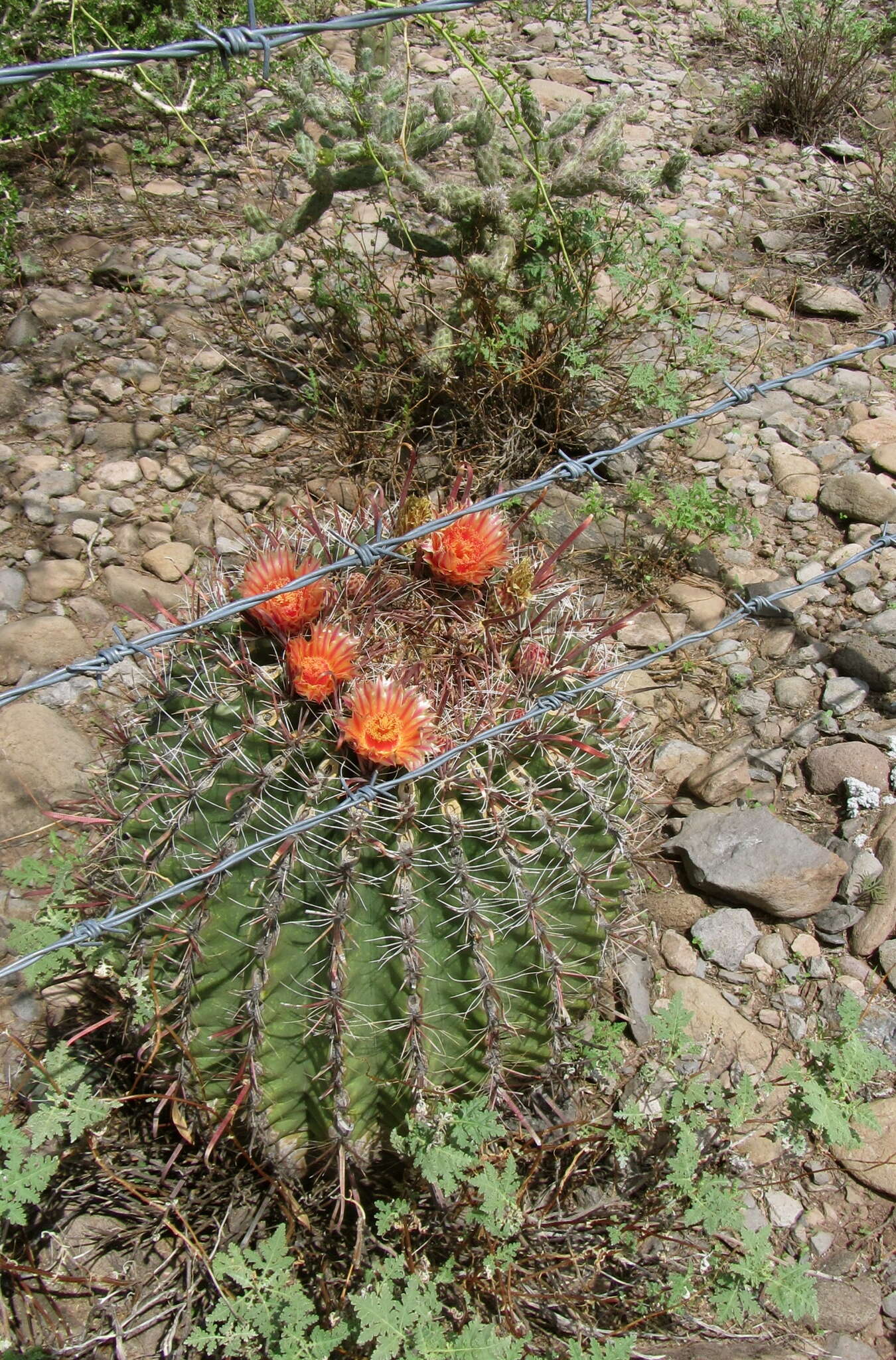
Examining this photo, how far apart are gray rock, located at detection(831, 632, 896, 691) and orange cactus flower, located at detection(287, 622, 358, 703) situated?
80.3 inches

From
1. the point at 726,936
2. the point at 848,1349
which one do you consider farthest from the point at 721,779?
the point at 848,1349

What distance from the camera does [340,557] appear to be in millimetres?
2074

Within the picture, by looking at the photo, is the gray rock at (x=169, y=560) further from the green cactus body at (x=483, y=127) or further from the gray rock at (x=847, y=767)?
the gray rock at (x=847, y=767)

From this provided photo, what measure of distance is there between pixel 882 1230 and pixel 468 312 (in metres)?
2.93

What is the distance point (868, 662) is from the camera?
3277 mm

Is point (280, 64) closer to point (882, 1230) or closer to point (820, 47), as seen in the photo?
point (820, 47)

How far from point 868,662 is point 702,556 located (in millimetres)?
705

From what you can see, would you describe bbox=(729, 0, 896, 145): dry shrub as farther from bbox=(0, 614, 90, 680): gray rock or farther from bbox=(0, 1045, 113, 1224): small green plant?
bbox=(0, 1045, 113, 1224): small green plant

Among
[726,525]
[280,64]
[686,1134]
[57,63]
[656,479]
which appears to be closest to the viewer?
[57,63]

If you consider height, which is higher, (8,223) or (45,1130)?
(8,223)

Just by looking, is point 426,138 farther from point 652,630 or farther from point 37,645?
point 37,645

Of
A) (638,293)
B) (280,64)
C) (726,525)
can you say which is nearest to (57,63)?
(726,525)

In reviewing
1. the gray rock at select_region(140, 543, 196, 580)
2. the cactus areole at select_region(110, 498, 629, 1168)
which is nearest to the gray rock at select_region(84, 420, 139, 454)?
the gray rock at select_region(140, 543, 196, 580)

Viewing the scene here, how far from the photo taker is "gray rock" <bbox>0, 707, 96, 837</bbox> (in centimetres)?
280
